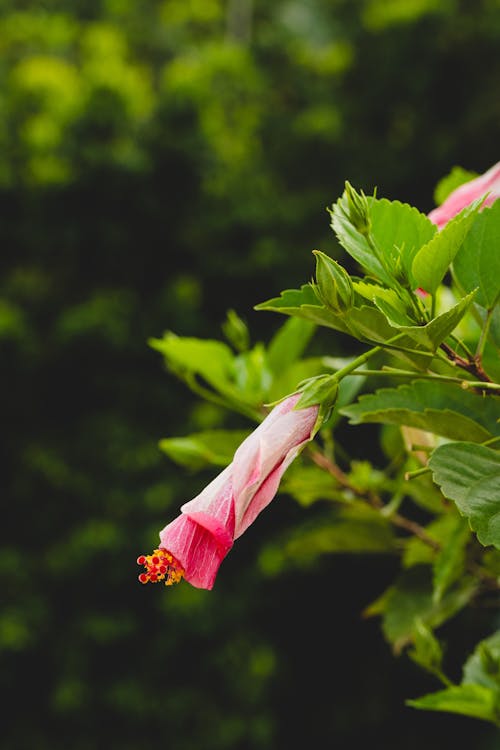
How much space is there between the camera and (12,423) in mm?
4059

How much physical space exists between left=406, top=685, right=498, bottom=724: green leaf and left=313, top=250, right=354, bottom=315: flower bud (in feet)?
0.86

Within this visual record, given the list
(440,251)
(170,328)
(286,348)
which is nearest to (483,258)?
(440,251)

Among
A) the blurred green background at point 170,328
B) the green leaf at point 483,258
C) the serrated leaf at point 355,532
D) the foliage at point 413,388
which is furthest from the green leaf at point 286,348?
the blurred green background at point 170,328

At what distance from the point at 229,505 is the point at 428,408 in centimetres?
14

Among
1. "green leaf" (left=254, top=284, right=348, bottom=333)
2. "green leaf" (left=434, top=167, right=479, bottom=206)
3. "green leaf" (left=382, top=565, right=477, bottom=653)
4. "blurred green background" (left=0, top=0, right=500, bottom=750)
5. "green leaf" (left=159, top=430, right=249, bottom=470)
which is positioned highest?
"green leaf" (left=254, top=284, right=348, bottom=333)

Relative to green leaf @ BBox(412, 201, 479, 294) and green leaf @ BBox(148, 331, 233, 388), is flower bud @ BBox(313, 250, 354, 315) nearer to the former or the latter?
green leaf @ BBox(412, 201, 479, 294)

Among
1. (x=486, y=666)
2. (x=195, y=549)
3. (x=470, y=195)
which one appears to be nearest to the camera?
(x=195, y=549)

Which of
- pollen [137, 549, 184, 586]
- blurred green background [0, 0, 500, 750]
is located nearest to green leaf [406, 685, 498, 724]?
pollen [137, 549, 184, 586]

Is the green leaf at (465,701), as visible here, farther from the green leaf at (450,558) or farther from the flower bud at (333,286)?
the flower bud at (333,286)

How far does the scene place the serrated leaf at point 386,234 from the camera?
36cm

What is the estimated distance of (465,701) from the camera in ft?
1.56

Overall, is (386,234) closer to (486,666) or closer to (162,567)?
(162,567)

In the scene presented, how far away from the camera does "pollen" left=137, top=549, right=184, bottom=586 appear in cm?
31

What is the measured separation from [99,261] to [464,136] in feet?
7.30
